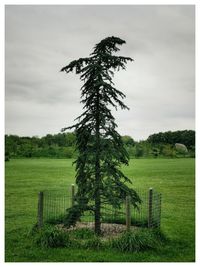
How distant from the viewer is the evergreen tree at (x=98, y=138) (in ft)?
30.0

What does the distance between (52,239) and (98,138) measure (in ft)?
8.75

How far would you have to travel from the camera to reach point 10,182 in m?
21.0

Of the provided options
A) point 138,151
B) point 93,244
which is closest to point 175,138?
point 138,151

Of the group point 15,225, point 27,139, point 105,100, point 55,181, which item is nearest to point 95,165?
point 105,100

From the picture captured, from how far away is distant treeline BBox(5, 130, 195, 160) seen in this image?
126 feet

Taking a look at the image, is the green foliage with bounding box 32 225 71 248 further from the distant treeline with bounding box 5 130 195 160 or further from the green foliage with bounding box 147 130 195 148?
the green foliage with bounding box 147 130 195 148

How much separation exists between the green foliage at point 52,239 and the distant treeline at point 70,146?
2761cm

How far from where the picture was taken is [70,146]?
4150 cm

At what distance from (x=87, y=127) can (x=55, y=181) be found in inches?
495

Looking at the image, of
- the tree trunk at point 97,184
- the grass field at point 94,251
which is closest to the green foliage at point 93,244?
the grass field at point 94,251

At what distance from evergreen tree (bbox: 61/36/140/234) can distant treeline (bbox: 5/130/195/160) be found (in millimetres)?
26965

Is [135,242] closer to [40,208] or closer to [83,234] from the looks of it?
[83,234]

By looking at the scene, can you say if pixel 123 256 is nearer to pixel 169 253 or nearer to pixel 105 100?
pixel 169 253

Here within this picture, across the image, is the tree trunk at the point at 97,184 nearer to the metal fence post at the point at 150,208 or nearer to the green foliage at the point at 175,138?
the metal fence post at the point at 150,208
